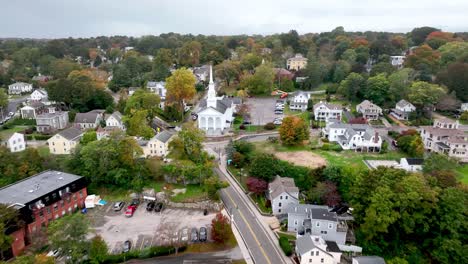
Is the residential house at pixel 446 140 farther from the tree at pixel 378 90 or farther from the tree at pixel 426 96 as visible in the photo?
the tree at pixel 378 90

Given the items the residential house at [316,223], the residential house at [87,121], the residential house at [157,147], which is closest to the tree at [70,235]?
the residential house at [316,223]

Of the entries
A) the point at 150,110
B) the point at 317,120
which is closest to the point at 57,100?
the point at 150,110

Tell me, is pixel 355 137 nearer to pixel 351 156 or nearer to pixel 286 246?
pixel 351 156

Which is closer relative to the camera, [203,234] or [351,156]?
[203,234]

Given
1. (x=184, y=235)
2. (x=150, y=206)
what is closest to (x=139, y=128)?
(x=150, y=206)

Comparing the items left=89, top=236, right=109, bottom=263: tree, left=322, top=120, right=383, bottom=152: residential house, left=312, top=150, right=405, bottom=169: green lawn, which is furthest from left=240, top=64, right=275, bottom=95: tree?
left=89, top=236, right=109, bottom=263: tree

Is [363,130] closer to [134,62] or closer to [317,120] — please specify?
[317,120]

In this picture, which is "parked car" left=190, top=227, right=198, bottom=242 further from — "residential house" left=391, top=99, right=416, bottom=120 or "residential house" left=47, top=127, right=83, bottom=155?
"residential house" left=391, top=99, right=416, bottom=120
